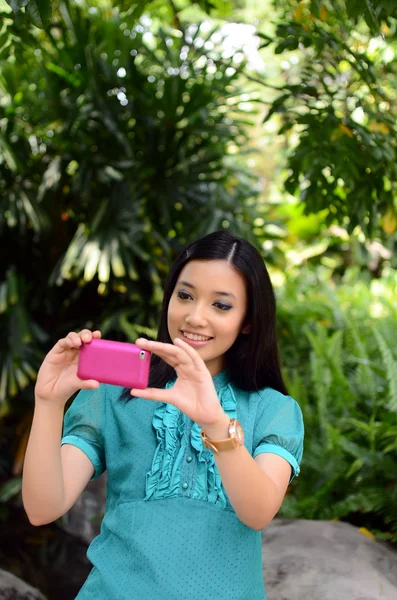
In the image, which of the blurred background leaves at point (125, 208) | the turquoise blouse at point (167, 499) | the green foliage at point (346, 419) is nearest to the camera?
the turquoise blouse at point (167, 499)

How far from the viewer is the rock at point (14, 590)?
2.37 metres

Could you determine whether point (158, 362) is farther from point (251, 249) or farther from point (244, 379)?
point (251, 249)

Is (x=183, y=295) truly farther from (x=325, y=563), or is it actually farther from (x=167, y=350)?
(x=325, y=563)

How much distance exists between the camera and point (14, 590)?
2.42 metres

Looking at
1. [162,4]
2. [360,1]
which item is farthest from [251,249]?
[162,4]

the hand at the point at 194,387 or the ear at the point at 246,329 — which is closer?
the hand at the point at 194,387

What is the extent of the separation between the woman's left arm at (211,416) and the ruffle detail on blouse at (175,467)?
18cm

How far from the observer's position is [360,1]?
199 cm

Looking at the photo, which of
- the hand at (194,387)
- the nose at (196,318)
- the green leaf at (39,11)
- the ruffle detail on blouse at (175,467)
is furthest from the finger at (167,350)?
the green leaf at (39,11)

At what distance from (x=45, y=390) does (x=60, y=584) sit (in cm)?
251

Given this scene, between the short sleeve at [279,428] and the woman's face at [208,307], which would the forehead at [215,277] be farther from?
the short sleeve at [279,428]

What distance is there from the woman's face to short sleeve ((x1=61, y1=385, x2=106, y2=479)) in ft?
0.87

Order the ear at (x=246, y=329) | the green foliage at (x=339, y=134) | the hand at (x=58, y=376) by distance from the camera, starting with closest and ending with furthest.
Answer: the hand at (x=58, y=376) → the ear at (x=246, y=329) → the green foliage at (x=339, y=134)

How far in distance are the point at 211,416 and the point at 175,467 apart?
35cm
